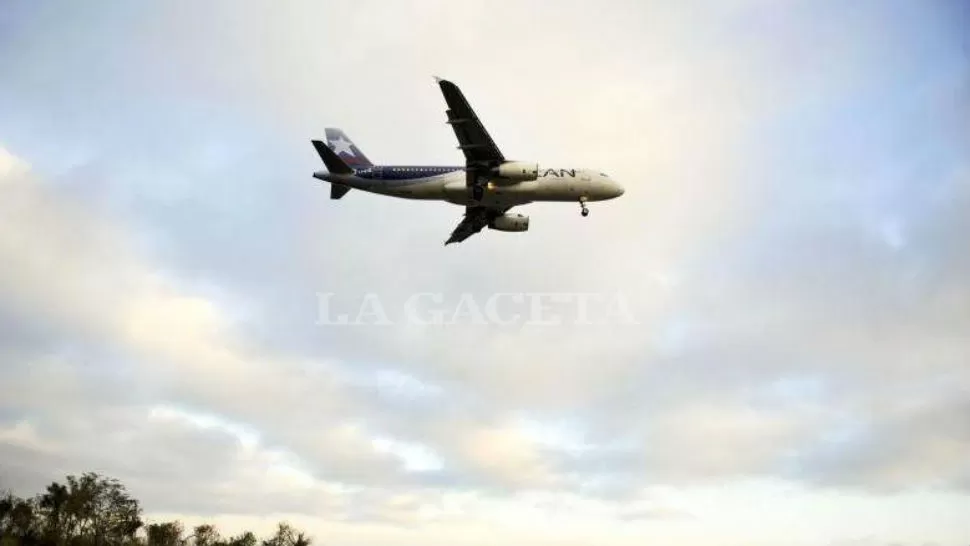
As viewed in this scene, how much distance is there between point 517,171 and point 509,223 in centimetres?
951

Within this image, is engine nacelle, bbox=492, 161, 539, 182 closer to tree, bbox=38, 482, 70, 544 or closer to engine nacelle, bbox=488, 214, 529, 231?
engine nacelle, bbox=488, 214, 529, 231

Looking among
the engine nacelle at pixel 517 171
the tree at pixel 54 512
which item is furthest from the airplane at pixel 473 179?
the tree at pixel 54 512

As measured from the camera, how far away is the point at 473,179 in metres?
74.0

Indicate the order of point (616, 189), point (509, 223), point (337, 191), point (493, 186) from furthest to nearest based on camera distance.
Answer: point (509, 223)
point (616, 189)
point (337, 191)
point (493, 186)

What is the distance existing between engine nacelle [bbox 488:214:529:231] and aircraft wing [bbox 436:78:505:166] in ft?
31.8

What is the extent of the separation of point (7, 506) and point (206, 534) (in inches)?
870

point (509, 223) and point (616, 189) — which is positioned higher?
point (616, 189)

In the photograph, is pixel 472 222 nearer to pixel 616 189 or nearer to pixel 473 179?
pixel 473 179

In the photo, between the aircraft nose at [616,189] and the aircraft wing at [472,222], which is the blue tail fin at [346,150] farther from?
the aircraft nose at [616,189]

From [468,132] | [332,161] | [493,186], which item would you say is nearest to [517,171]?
[493,186]

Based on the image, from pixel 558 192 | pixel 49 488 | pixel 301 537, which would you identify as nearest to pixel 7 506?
pixel 49 488

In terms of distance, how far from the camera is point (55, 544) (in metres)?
94.9

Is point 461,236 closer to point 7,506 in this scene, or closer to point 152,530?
point 152,530

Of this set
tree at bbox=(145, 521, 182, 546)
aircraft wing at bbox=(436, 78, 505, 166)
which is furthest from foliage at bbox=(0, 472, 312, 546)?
aircraft wing at bbox=(436, 78, 505, 166)
